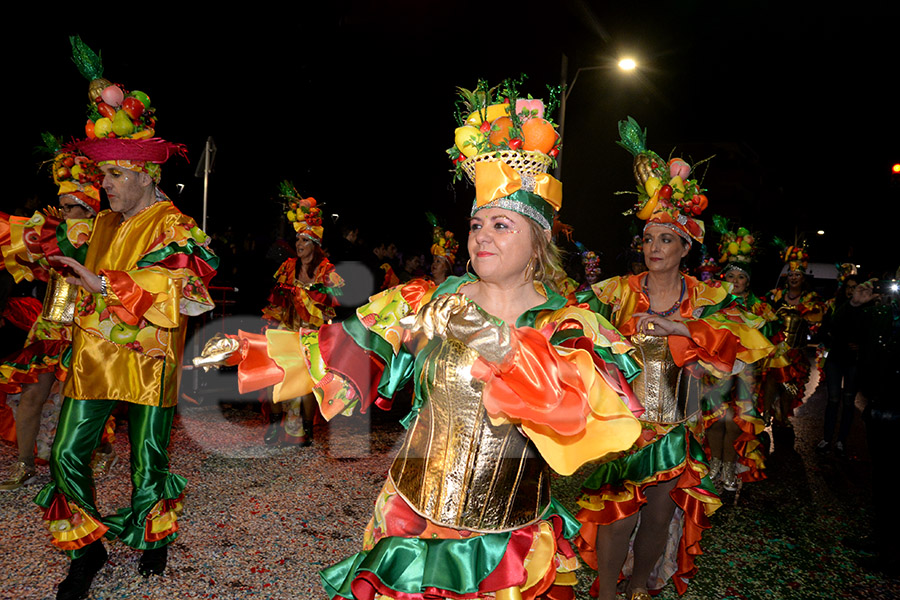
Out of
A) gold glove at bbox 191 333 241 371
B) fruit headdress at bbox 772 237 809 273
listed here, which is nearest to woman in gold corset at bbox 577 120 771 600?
gold glove at bbox 191 333 241 371

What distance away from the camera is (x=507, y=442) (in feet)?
6.29

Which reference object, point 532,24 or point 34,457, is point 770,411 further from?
point 34,457

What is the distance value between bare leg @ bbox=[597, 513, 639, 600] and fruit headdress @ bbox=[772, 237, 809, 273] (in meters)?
6.59

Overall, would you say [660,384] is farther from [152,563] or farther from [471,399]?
[152,563]

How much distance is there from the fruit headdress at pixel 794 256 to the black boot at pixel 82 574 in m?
8.48

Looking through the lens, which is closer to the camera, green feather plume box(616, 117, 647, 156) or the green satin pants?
the green satin pants

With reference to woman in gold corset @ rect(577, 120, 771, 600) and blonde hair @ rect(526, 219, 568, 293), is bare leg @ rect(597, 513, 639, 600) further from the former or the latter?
blonde hair @ rect(526, 219, 568, 293)

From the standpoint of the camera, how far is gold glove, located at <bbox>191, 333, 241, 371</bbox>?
1796 millimetres

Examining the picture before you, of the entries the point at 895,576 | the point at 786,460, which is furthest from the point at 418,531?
the point at 786,460

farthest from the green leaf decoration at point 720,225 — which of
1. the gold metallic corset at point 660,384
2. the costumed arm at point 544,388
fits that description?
the costumed arm at point 544,388

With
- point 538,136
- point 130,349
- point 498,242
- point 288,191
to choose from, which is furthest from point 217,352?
point 288,191

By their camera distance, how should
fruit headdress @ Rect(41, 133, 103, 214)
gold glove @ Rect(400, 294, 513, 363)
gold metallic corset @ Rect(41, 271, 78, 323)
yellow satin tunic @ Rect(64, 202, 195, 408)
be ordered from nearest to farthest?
gold glove @ Rect(400, 294, 513, 363) → yellow satin tunic @ Rect(64, 202, 195, 408) → gold metallic corset @ Rect(41, 271, 78, 323) → fruit headdress @ Rect(41, 133, 103, 214)

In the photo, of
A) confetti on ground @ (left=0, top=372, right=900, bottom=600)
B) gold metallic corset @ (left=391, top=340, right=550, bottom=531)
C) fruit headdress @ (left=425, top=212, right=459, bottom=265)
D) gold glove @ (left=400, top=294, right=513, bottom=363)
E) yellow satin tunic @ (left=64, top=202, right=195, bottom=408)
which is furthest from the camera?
fruit headdress @ (left=425, top=212, right=459, bottom=265)

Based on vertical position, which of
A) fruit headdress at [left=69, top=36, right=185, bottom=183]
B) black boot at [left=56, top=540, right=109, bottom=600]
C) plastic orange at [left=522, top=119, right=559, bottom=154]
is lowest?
black boot at [left=56, top=540, right=109, bottom=600]
